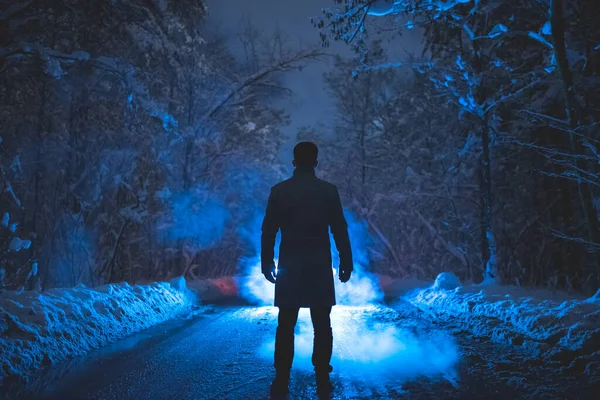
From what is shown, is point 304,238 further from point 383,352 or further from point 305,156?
point 383,352

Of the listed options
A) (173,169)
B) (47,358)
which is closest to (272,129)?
(173,169)

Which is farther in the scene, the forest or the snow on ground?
the forest

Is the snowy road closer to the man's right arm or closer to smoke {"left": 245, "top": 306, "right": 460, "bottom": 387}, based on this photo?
smoke {"left": 245, "top": 306, "right": 460, "bottom": 387}

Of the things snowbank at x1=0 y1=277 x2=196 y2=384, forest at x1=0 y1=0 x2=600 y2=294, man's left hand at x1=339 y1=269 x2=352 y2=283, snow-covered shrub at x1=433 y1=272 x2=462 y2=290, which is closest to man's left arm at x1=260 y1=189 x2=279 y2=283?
man's left hand at x1=339 y1=269 x2=352 y2=283

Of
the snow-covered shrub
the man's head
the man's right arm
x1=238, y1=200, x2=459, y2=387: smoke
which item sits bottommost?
x1=238, y1=200, x2=459, y2=387: smoke

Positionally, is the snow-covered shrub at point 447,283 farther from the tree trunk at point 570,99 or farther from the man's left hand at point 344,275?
the man's left hand at point 344,275

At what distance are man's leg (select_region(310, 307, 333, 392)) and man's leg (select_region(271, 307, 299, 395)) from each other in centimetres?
22

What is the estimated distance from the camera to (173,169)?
18.3 m

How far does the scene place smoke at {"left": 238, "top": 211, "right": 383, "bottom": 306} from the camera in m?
14.6

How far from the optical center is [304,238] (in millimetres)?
4340

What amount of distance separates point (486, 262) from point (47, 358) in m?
12.2

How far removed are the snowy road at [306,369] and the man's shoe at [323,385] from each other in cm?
8

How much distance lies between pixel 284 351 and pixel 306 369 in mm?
757

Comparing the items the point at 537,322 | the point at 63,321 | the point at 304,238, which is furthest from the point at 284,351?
the point at 537,322
